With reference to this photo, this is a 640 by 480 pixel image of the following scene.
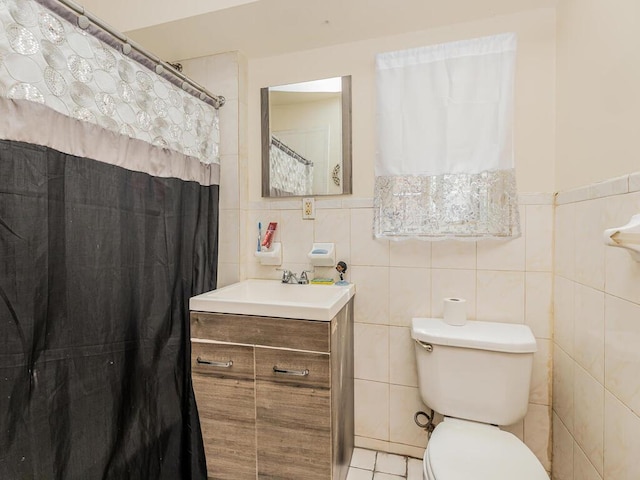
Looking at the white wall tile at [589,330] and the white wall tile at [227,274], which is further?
the white wall tile at [227,274]

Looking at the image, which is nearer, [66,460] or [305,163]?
[66,460]

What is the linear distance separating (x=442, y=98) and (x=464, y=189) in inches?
17.4

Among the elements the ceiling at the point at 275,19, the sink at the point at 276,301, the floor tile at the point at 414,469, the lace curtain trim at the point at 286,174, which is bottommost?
the floor tile at the point at 414,469

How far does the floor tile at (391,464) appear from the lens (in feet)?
5.08

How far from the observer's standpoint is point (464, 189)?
1.48 m

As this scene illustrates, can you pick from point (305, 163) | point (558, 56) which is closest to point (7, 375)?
point (305, 163)

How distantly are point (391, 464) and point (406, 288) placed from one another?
2.90ft

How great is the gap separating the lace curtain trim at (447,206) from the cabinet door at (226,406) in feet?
2.94

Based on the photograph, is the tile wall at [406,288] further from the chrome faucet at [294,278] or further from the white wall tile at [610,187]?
the white wall tile at [610,187]

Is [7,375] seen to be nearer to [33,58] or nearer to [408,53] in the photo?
[33,58]

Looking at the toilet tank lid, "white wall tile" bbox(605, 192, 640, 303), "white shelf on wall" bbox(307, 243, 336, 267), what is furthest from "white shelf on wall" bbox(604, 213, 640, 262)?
"white shelf on wall" bbox(307, 243, 336, 267)

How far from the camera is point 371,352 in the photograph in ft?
5.51

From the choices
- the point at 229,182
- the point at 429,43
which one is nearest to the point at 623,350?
the point at 429,43

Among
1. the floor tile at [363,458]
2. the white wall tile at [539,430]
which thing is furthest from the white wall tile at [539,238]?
the floor tile at [363,458]
